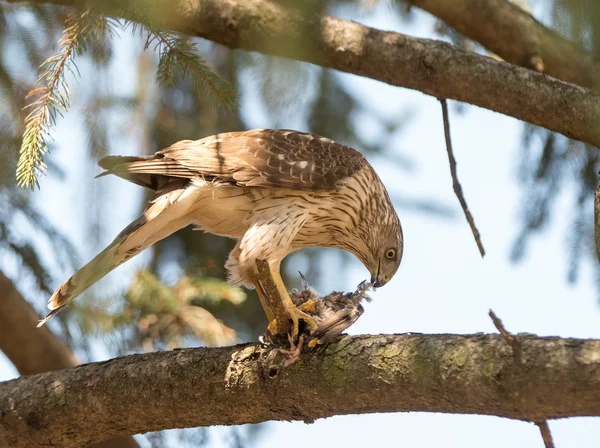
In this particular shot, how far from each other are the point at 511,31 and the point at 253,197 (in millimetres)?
1672

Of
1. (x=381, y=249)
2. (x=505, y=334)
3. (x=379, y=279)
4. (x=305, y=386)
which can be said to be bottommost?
(x=305, y=386)

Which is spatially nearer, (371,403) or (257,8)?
(371,403)

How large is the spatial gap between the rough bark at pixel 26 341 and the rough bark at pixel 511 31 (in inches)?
103

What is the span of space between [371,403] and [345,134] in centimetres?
251

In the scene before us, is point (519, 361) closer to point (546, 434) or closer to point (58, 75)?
point (546, 434)

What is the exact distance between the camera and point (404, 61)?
12.5 ft

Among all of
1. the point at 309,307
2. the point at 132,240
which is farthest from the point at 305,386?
the point at 132,240

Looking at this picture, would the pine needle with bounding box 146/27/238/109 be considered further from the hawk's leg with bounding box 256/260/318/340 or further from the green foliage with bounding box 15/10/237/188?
the hawk's leg with bounding box 256/260/318/340

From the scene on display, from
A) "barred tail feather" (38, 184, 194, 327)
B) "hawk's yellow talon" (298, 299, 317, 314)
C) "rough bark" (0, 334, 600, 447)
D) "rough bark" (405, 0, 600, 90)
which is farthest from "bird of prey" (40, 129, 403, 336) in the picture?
"rough bark" (405, 0, 600, 90)

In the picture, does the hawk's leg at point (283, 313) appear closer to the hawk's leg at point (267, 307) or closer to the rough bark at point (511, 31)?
the hawk's leg at point (267, 307)

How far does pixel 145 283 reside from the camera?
13.8ft

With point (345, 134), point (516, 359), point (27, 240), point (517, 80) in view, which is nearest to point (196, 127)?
point (345, 134)

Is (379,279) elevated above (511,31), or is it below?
below

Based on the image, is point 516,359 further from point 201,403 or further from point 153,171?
point 153,171
